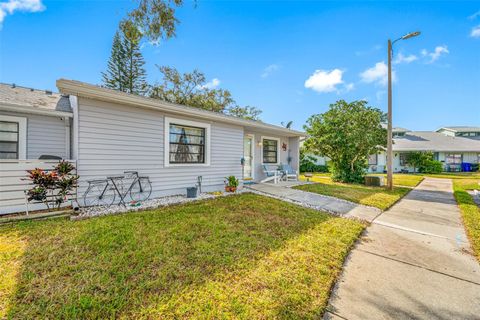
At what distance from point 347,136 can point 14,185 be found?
40.6 ft

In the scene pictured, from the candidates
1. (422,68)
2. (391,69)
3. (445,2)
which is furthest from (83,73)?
(422,68)

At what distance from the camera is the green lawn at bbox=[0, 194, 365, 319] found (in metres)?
1.90

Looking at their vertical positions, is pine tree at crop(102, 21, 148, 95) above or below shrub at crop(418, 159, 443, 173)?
above

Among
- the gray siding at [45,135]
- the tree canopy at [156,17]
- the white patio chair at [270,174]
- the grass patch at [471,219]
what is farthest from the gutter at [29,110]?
the grass patch at [471,219]

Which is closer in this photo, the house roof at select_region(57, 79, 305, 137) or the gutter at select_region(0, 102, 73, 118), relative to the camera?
the house roof at select_region(57, 79, 305, 137)

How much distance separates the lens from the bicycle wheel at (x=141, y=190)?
547 centimetres

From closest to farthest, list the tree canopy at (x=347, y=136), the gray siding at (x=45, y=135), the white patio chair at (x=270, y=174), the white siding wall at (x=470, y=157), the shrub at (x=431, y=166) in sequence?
the gray siding at (x=45, y=135)
the white patio chair at (x=270, y=174)
the tree canopy at (x=347, y=136)
the shrub at (x=431, y=166)
the white siding wall at (x=470, y=157)

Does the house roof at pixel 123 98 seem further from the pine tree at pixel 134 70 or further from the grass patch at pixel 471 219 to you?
the pine tree at pixel 134 70

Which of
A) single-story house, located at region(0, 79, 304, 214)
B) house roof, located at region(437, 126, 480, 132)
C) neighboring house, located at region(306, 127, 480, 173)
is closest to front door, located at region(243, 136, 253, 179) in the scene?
single-story house, located at region(0, 79, 304, 214)

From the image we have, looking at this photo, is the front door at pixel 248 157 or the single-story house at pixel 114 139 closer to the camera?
the single-story house at pixel 114 139

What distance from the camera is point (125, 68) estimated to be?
18.5m

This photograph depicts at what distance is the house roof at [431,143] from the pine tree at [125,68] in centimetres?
2565

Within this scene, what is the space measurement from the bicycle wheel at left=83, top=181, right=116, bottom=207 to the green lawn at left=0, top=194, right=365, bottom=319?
93cm

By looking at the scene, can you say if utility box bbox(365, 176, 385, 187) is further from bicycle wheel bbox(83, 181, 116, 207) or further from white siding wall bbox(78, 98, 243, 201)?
bicycle wheel bbox(83, 181, 116, 207)
